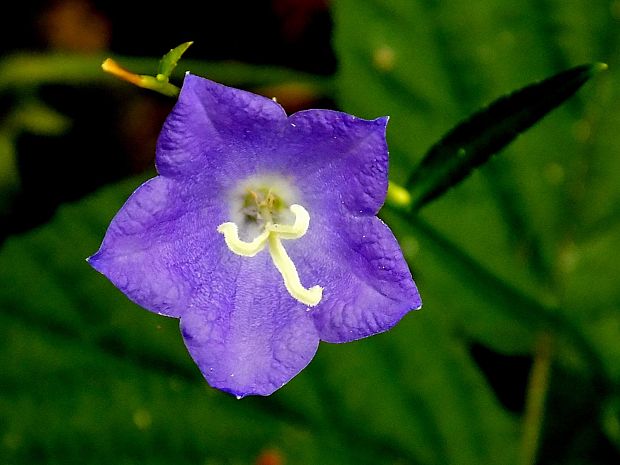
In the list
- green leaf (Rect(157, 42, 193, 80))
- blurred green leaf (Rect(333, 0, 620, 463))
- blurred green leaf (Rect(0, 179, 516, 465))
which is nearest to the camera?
green leaf (Rect(157, 42, 193, 80))

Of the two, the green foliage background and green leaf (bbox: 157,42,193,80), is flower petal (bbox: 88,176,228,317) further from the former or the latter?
the green foliage background

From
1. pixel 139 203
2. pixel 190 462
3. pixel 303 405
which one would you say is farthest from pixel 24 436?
pixel 139 203

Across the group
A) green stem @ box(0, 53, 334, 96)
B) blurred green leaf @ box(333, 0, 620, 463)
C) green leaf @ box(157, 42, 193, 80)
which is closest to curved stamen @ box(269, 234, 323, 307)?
green leaf @ box(157, 42, 193, 80)

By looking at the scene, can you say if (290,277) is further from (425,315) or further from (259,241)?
(425,315)

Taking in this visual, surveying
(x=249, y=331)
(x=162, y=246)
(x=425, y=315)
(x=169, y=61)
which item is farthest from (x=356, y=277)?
(x=425, y=315)

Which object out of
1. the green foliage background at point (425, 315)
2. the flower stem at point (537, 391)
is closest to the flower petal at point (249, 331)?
the green foliage background at point (425, 315)

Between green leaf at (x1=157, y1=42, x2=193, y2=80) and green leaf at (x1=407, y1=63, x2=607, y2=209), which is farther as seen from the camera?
green leaf at (x1=407, y1=63, x2=607, y2=209)

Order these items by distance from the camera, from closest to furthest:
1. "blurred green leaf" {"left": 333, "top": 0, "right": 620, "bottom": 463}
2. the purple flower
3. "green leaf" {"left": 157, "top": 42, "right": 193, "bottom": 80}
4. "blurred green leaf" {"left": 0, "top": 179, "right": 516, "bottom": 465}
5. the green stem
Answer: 1. "green leaf" {"left": 157, "top": 42, "right": 193, "bottom": 80}
2. the purple flower
3. "blurred green leaf" {"left": 0, "top": 179, "right": 516, "bottom": 465}
4. "blurred green leaf" {"left": 333, "top": 0, "right": 620, "bottom": 463}
5. the green stem

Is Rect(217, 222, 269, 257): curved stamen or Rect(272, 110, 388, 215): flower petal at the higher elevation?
Rect(272, 110, 388, 215): flower petal

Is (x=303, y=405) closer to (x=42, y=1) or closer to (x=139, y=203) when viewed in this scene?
(x=139, y=203)
